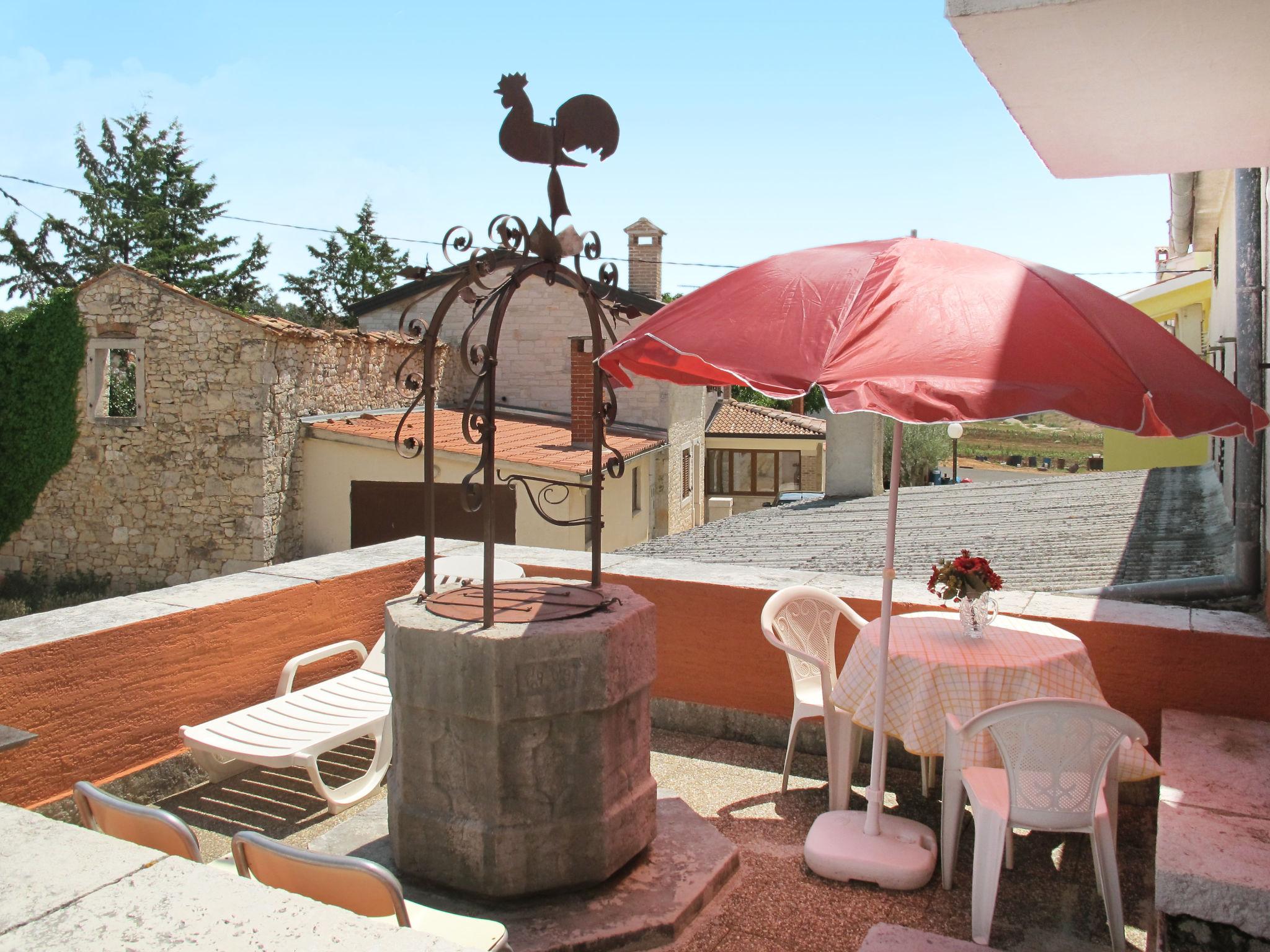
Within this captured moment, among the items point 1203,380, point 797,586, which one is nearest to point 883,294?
point 1203,380

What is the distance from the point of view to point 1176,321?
595 inches

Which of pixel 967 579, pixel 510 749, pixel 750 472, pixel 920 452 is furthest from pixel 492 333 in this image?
pixel 920 452

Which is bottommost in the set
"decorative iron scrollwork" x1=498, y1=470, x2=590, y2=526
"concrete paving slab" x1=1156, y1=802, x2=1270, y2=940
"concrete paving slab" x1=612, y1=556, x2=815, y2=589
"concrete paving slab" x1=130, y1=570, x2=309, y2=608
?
"concrete paving slab" x1=1156, y1=802, x2=1270, y2=940

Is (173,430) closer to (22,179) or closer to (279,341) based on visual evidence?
(279,341)

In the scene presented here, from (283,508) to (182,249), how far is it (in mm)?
20027

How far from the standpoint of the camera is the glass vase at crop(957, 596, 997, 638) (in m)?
3.60

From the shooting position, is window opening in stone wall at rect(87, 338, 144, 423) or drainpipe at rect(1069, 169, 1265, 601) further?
window opening in stone wall at rect(87, 338, 144, 423)

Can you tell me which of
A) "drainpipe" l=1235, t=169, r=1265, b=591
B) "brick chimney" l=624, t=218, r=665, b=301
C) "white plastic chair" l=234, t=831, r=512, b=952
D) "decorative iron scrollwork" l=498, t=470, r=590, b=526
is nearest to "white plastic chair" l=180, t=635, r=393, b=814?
"decorative iron scrollwork" l=498, t=470, r=590, b=526

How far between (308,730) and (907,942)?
8.12 ft

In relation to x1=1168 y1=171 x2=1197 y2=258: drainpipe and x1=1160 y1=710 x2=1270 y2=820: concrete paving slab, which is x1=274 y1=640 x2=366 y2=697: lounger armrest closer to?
x1=1160 y1=710 x2=1270 y2=820: concrete paving slab

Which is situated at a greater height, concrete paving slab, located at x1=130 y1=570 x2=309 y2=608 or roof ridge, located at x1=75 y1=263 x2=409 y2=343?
roof ridge, located at x1=75 y1=263 x2=409 y2=343

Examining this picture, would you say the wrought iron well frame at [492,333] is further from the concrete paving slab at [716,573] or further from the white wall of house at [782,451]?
the white wall of house at [782,451]

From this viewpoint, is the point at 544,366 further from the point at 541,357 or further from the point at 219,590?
the point at 219,590

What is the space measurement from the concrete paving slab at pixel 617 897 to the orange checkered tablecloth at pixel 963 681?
0.76 metres
